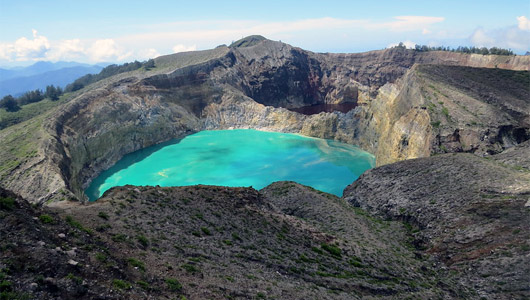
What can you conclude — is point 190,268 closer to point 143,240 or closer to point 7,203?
point 143,240

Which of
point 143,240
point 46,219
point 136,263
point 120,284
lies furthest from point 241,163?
point 120,284

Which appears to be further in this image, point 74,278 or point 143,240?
point 143,240

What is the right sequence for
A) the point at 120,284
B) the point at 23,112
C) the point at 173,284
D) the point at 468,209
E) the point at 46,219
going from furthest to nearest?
the point at 23,112, the point at 468,209, the point at 46,219, the point at 173,284, the point at 120,284

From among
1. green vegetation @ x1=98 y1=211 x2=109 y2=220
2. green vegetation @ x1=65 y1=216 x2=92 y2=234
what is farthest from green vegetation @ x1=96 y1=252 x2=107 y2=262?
green vegetation @ x1=98 y1=211 x2=109 y2=220

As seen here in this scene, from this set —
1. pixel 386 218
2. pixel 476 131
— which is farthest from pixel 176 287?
pixel 476 131

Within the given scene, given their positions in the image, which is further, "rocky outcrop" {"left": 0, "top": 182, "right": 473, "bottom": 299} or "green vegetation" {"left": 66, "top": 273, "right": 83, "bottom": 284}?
"rocky outcrop" {"left": 0, "top": 182, "right": 473, "bottom": 299}

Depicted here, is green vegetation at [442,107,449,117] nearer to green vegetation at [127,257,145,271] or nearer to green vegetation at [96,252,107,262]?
green vegetation at [127,257,145,271]

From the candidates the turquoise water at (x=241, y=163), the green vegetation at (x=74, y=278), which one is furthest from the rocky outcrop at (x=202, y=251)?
the turquoise water at (x=241, y=163)
